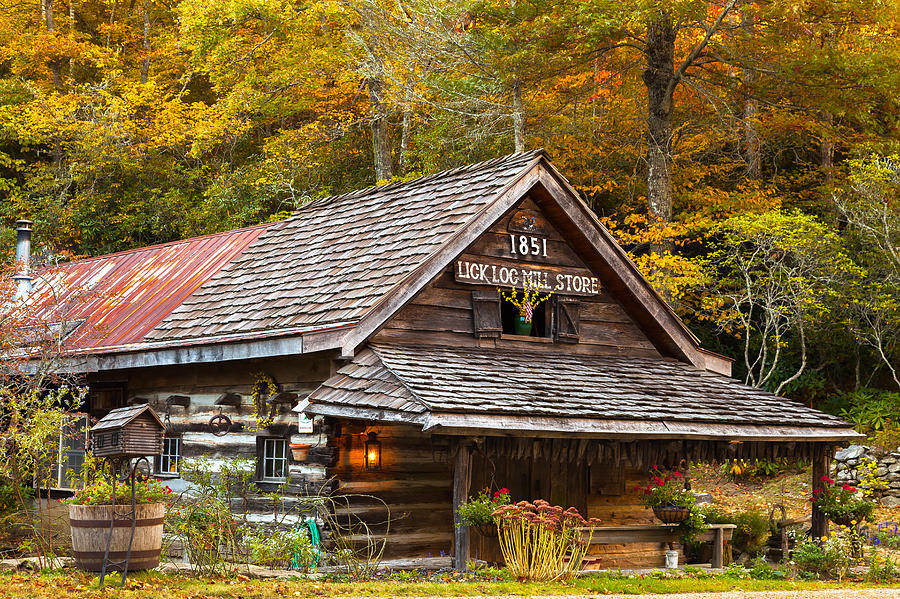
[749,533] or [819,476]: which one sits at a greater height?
[819,476]

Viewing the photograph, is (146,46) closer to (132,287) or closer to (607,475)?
(132,287)

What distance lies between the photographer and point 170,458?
51.9 feet

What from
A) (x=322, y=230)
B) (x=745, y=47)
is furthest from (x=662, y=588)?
(x=745, y=47)

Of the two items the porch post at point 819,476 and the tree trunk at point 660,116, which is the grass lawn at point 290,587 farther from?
the tree trunk at point 660,116

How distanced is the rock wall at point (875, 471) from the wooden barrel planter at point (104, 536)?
53.8 ft

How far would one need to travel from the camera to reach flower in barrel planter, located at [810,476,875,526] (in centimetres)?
1509

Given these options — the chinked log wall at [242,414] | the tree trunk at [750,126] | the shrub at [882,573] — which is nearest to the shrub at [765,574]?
the shrub at [882,573]

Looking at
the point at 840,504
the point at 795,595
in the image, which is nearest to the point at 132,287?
the point at 840,504

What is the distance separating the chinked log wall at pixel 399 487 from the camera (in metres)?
13.4

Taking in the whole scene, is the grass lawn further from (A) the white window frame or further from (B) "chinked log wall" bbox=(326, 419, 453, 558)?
(A) the white window frame

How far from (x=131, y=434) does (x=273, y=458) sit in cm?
428

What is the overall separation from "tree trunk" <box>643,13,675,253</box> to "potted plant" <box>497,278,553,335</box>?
9.39 meters

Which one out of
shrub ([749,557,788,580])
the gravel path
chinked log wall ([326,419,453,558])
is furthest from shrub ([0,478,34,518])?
shrub ([749,557,788,580])

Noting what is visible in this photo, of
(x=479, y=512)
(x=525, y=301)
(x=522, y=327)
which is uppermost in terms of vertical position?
(x=525, y=301)
